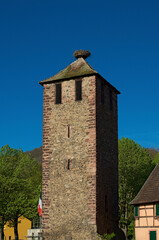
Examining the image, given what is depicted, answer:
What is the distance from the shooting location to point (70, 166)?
32.9m

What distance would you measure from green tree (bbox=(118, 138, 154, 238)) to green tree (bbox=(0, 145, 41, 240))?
991cm

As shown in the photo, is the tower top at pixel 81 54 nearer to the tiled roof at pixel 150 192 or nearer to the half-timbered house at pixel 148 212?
the tiled roof at pixel 150 192

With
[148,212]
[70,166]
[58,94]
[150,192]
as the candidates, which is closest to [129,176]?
[150,192]

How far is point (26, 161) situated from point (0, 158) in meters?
3.13

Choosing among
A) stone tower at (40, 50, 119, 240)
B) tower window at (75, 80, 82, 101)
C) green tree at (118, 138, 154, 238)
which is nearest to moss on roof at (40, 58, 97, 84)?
stone tower at (40, 50, 119, 240)

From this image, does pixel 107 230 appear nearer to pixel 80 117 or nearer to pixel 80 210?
pixel 80 210

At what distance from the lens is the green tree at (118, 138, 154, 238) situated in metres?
49.5

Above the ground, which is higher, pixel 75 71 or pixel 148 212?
pixel 75 71

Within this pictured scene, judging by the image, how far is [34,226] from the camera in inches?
2496

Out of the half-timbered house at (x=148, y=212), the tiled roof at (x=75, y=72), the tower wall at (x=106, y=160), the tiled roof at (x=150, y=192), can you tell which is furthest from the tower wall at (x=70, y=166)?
the half-timbered house at (x=148, y=212)

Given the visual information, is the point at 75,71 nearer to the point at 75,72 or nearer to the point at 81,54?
the point at 75,72

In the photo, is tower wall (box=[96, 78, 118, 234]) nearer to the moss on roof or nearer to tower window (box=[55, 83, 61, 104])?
the moss on roof

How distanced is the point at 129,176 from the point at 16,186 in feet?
43.2

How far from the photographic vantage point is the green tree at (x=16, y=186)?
1912 inches
